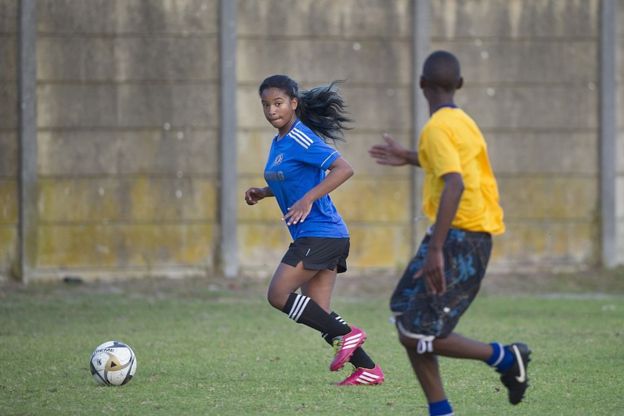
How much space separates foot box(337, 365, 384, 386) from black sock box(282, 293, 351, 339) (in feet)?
0.88

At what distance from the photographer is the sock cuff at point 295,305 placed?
7379 millimetres

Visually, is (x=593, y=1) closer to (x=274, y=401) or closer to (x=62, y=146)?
(x=62, y=146)

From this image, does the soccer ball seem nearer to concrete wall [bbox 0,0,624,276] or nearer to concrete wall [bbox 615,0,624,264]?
concrete wall [bbox 0,0,624,276]

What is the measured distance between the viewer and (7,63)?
13.8m

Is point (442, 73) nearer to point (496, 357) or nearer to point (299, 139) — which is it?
point (496, 357)

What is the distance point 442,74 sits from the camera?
5715 millimetres

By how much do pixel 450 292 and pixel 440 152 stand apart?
0.67m

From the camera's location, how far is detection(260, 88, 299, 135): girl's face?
757 centimetres

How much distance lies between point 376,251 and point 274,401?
7540 millimetres

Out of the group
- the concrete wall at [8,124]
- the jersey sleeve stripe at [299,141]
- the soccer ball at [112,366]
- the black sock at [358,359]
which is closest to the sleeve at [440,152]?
the jersey sleeve stripe at [299,141]

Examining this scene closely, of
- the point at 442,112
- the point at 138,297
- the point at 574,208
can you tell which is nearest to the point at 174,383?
the point at 442,112

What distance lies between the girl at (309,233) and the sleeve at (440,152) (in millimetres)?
1688

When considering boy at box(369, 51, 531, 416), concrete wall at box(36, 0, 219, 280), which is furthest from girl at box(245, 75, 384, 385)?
concrete wall at box(36, 0, 219, 280)

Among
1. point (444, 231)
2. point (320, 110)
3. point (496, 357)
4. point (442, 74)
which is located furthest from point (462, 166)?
point (320, 110)
